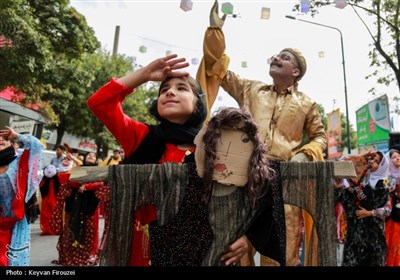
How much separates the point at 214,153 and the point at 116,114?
55 centimetres

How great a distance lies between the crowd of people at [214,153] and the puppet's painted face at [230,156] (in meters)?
0.04

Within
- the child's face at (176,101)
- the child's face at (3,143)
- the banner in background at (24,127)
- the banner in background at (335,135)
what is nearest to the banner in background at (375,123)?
the banner in background at (335,135)

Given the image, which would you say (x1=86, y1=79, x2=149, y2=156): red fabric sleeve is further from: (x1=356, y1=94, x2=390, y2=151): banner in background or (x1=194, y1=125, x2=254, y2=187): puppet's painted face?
(x1=356, y1=94, x2=390, y2=151): banner in background

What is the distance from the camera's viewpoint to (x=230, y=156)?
1712mm

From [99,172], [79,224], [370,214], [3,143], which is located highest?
[3,143]

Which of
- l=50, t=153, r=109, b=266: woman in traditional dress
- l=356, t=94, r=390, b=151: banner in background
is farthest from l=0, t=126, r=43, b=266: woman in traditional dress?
l=356, t=94, r=390, b=151: banner in background

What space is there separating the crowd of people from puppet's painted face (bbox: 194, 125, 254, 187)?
0.04 metres

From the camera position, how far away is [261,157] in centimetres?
171

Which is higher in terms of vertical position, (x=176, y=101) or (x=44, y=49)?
(x=44, y=49)

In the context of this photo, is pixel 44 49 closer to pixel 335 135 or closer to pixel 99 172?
pixel 99 172

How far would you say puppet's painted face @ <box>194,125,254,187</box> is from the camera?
168 cm

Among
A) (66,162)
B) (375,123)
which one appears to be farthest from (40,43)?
(375,123)

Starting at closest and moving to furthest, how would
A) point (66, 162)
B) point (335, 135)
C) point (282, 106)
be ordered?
point (282, 106)
point (66, 162)
point (335, 135)

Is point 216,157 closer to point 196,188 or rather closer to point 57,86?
point 196,188
